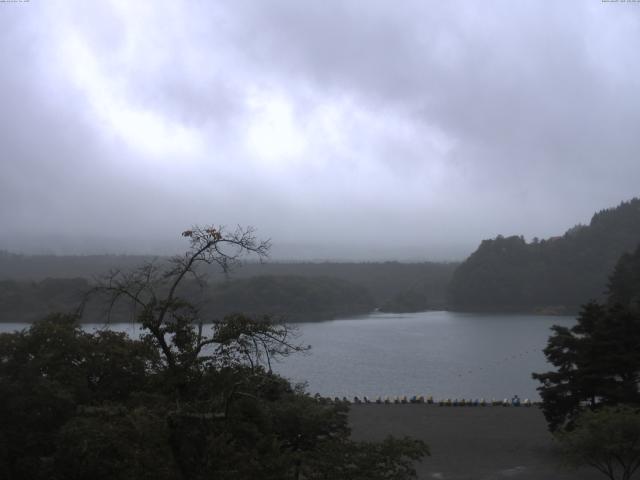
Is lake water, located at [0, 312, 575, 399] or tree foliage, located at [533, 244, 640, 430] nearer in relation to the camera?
tree foliage, located at [533, 244, 640, 430]

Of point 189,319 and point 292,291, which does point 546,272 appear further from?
point 189,319

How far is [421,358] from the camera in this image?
4053cm

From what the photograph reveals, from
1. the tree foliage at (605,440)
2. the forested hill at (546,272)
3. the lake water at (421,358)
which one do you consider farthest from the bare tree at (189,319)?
the forested hill at (546,272)

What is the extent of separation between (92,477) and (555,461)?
1094 cm

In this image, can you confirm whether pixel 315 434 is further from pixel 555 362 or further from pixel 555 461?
pixel 555 362

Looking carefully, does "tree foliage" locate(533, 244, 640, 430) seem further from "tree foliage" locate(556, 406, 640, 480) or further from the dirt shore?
"tree foliage" locate(556, 406, 640, 480)

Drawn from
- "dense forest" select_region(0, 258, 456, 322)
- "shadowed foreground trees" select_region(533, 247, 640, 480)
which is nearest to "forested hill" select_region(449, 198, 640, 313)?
"dense forest" select_region(0, 258, 456, 322)

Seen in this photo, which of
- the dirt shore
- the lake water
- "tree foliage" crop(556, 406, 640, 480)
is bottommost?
the lake water

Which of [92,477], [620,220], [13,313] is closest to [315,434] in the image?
[92,477]

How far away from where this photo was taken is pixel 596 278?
77625mm

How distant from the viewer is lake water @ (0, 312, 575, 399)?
30302 mm

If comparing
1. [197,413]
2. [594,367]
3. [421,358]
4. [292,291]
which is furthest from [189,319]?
[292,291]

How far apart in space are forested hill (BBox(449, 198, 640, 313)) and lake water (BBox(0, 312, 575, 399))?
14.0 metres

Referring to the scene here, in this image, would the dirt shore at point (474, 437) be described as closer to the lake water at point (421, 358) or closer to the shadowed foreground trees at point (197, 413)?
the lake water at point (421, 358)
